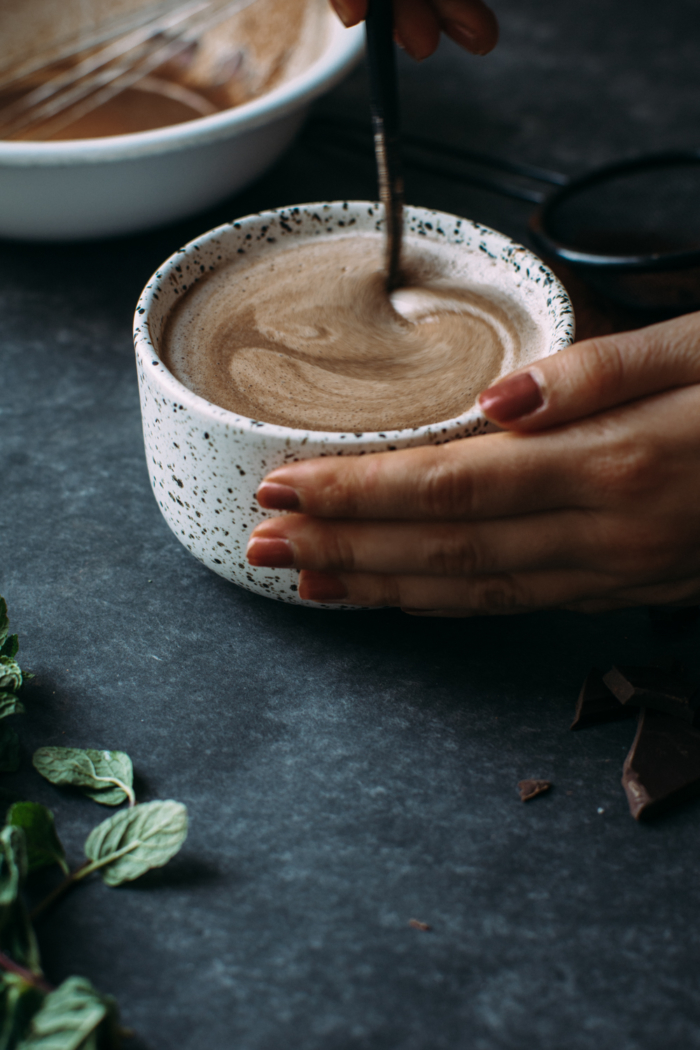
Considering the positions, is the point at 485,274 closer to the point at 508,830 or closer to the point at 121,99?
the point at 508,830

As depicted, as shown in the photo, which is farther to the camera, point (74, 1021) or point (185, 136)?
point (185, 136)

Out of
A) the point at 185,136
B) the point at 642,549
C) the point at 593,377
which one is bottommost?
the point at 642,549

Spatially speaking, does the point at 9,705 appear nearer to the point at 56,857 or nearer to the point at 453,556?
the point at 56,857

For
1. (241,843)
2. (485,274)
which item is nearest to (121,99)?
(485,274)

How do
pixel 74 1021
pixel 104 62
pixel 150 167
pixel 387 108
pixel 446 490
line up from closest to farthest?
pixel 74 1021 < pixel 446 490 < pixel 387 108 < pixel 150 167 < pixel 104 62

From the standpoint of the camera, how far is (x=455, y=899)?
454mm

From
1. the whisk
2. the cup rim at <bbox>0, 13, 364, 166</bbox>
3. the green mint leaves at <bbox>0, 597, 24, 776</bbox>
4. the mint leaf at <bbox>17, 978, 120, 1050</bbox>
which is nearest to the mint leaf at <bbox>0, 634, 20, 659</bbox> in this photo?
the green mint leaves at <bbox>0, 597, 24, 776</bbox>

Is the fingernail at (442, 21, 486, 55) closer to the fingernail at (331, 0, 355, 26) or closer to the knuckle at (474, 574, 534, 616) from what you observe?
the fingernail at (331, 0, 355, 26)

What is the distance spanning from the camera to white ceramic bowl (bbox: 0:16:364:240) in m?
0.78

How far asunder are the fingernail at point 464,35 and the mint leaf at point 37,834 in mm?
682

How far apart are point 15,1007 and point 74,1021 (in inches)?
1.2

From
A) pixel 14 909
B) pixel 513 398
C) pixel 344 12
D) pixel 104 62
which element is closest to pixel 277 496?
pixel 513 398

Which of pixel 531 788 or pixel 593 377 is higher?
pixel 593 377

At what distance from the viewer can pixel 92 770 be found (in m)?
0.50
